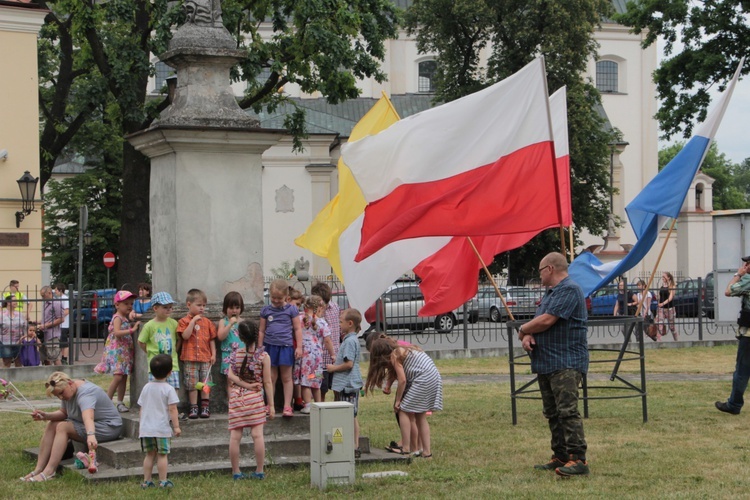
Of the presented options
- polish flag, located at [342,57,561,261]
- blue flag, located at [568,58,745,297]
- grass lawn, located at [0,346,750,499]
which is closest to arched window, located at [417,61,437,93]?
grass lawn, located at [0,346,750,499]

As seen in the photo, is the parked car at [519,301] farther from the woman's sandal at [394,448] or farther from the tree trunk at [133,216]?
the woman's sandal at [394,448]

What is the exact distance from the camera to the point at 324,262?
54688 millimetres

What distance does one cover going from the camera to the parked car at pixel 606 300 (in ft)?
95.9

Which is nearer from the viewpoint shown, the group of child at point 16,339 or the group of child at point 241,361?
the group of child at point 241,361

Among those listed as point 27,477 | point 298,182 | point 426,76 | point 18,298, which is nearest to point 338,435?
point 27,477

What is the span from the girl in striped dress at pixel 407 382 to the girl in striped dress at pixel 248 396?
4.35ft

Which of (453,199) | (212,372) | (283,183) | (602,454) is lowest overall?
(602,454)

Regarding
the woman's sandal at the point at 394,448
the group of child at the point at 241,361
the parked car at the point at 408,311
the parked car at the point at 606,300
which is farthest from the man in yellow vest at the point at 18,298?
the parked car at the point at 606,300

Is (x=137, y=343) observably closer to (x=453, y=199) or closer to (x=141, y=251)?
(x=453, y=199)

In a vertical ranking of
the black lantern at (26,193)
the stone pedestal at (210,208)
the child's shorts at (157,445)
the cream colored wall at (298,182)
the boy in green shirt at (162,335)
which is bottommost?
the child's shorts at (157,445)

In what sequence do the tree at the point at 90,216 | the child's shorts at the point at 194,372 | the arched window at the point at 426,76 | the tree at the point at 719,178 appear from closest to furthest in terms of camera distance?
the child's shorts at the point at 194,372
the tree at the point at 90,216
the arched window at the point at 426,76
the tree at the point at 719,178

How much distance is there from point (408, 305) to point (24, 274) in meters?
9.70

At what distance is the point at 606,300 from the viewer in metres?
30.4

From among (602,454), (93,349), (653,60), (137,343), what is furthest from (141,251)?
(653,60)
